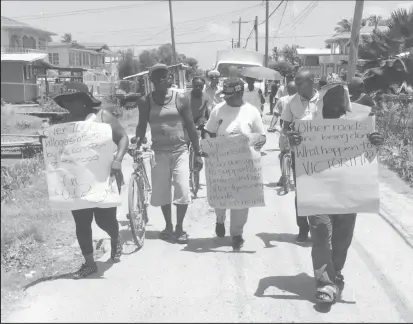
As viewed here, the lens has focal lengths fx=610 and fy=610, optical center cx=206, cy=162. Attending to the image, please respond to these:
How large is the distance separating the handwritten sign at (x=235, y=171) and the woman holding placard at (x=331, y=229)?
1.34m

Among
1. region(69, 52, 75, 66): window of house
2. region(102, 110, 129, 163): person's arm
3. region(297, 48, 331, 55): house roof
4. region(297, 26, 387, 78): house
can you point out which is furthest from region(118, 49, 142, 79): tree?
region(102, 110, 129, 163): person's arm

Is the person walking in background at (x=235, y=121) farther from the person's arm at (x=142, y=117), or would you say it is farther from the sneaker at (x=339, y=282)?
the sneaker at (x=339, y=282)

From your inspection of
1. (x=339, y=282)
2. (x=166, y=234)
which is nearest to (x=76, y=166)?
(x=166, y=234)

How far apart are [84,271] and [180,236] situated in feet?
5.18

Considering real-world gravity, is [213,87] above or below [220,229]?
above

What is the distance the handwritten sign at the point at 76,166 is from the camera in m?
5.10

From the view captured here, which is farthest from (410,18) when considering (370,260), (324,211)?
(324,211)

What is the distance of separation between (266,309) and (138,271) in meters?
1.45

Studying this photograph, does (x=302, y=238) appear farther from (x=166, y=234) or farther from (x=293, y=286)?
(x=166, y=234)

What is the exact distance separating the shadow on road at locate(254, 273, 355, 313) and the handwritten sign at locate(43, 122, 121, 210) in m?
1.55

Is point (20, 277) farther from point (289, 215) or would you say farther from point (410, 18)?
point (410, 18)

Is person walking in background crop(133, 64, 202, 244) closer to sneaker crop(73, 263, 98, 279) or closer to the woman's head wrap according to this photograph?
sneaker crop(73, 263, 98, 279)

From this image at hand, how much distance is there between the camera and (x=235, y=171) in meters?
6.38

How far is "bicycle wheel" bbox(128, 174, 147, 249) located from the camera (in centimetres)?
622
